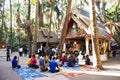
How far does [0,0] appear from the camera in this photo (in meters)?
50.3

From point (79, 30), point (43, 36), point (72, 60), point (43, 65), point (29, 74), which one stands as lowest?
point (29, 74)

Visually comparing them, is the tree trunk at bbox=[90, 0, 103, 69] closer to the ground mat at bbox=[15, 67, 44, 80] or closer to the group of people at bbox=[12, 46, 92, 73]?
the group of people at bbox=[12, 46, 92, 73]

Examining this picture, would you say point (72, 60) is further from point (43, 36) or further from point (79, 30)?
point (43, 36)

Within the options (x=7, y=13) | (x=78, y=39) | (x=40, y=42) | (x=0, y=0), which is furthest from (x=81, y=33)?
(x=7, y=13)

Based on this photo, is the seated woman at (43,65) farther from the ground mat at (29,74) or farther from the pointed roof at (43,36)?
the pointed roof at (43,36)

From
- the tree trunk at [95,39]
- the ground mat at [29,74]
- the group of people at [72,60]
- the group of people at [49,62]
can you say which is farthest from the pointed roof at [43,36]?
the ground mat at [29,74]

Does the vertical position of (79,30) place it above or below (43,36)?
below

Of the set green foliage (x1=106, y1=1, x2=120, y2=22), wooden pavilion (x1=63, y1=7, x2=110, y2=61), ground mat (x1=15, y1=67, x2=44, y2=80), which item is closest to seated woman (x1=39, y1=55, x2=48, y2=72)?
ground mat (x1=15, y1=67, x2=44, y2=80)

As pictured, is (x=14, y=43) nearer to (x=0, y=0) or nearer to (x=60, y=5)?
(x=0, y=0)

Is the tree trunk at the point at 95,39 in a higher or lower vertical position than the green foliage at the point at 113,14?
lower

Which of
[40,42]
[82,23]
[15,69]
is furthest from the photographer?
[40,42]

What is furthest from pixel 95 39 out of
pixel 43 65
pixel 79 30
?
pixel 79 30

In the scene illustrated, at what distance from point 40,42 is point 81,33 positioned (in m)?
13.8

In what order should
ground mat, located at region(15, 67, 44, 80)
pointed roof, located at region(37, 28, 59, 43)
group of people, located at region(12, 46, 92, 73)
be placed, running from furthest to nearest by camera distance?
pointed roof, located at region(37, 28, 59, 43) → group of people, located at region(12, 46, 92, 73) → ground mat, located at region(15, 67, 44, 80)
